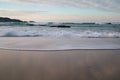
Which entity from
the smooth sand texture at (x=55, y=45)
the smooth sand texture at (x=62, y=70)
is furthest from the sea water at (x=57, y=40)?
the smooth sand texture at (x=62, y=70)

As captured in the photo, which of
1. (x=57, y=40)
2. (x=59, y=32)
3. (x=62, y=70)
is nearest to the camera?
(x=62, y=70)

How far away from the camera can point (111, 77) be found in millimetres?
2939

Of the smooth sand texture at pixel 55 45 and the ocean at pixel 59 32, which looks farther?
the ocean at pixel 59 32

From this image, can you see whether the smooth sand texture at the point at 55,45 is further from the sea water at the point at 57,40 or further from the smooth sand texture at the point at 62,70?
the smooth sand texture at the point at 62,70

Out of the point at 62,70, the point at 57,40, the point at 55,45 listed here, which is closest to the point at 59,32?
the point at 57,40

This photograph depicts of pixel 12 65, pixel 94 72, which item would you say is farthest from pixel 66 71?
pixel 12 65

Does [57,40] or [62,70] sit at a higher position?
[62,70]

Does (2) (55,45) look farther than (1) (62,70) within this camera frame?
Yes

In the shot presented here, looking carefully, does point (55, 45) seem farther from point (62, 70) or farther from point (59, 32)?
point (59, 32)

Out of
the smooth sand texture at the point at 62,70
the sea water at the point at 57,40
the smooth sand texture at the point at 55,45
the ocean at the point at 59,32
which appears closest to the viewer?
the smooth sand texture at the point at 62,70

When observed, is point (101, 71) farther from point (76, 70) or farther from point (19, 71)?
point (19, 71)


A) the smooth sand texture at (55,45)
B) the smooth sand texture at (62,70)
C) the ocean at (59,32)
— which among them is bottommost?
the ocean at (59,32)

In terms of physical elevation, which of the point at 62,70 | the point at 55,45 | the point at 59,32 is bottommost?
the point at 59,32

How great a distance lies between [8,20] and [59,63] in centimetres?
3265
